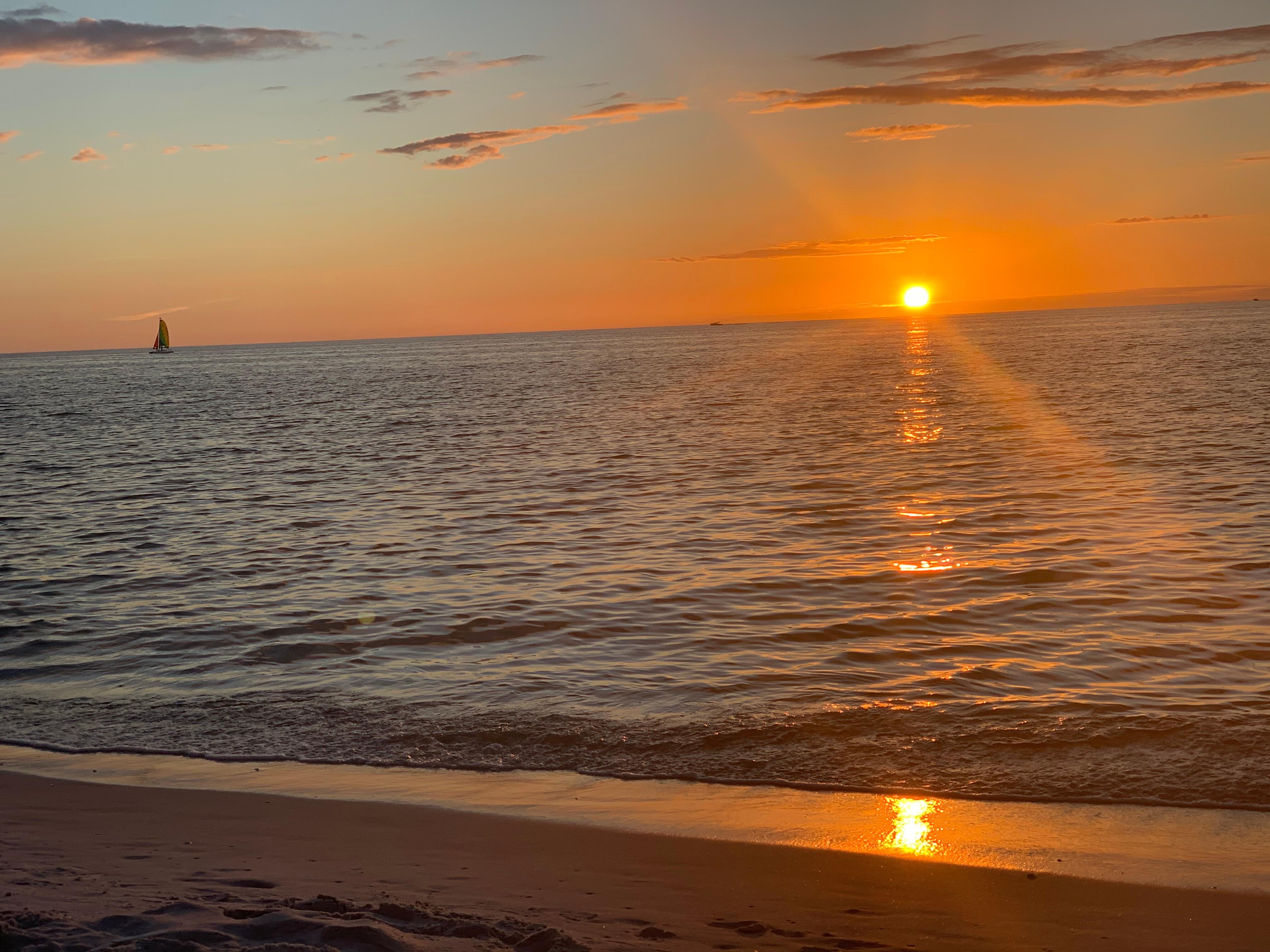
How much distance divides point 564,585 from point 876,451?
57.0ft

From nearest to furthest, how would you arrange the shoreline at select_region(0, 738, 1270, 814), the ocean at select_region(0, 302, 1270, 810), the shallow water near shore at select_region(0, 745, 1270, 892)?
the shallow water near shore at select_region(0, 745, 1270, 892), the shoreline at select_region(0, 738, 1270, 814), the ocean at select_region(0, 302, 1270, 810)

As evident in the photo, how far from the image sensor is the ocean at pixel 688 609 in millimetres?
8289

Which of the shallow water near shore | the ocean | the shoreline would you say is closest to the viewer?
the shallow water near shore

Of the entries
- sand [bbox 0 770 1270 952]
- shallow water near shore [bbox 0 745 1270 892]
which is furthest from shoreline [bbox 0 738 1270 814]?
sand [bbox 0 770 1270 952]

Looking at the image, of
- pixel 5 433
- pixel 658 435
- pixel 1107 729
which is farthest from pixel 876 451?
pixel 5 433

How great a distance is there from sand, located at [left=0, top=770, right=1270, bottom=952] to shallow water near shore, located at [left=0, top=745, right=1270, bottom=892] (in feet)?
0.75

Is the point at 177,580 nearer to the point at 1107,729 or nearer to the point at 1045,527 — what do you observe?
the point at 1107,729

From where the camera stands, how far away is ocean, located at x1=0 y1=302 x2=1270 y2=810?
8.29 meters

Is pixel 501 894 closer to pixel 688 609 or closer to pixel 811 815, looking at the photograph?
pixel 811 815

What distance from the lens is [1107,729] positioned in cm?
827

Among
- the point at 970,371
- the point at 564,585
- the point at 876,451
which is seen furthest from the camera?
the point at 970,371

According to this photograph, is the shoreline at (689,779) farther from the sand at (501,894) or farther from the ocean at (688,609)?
the sand at (501,894)

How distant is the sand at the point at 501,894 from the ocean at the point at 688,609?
142 centimetres

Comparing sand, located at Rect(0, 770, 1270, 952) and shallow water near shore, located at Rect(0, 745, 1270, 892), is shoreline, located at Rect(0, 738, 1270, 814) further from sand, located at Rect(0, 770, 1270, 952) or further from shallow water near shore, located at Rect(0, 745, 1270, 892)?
sand, located at Rect(0, 770, 1270, 952)
